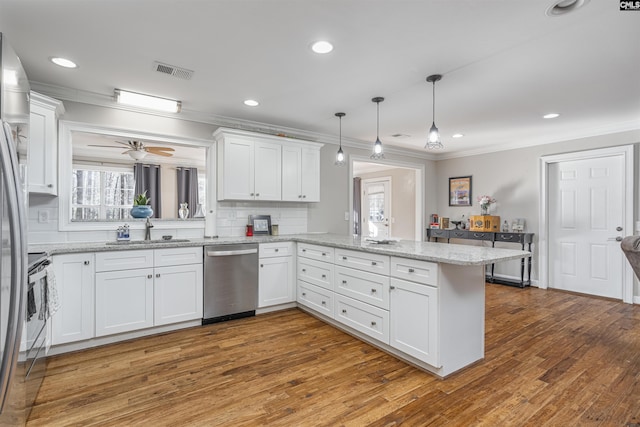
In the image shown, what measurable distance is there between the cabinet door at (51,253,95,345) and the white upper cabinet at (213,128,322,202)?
5.11ft

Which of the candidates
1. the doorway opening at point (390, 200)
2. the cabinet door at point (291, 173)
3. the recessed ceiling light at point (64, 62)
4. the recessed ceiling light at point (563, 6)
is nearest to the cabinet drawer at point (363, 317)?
the cabinet door at point (291, 173)

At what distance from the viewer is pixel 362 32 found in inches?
84.8

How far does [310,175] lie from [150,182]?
80.3 inches

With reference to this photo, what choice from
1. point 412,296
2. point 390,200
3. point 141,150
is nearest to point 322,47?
point 412,296

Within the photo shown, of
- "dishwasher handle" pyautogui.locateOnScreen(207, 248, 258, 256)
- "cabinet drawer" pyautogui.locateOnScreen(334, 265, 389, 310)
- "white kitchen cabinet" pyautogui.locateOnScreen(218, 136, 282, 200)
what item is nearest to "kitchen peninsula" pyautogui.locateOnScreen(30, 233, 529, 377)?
"cabinet drawer" pyautogui.locateOnScreen(334, 265, 389, 310)

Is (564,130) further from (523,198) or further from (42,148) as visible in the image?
(42,148)

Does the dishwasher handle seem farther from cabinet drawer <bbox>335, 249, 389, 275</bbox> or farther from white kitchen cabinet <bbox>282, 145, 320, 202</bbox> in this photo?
cabinet drawer <bbox>335, 249, 389, 275</bbox>

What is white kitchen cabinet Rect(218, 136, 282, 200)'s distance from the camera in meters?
3.86

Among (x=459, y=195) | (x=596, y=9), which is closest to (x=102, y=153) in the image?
(x=596, y=9)

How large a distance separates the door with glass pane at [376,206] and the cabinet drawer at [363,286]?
4.38 meters

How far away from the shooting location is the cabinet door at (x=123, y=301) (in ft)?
9.55

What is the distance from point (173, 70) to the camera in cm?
275

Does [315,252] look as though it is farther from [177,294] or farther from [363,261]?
[177,294]

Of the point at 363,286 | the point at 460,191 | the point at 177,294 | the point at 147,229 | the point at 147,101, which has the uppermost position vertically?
the point at 147,101
